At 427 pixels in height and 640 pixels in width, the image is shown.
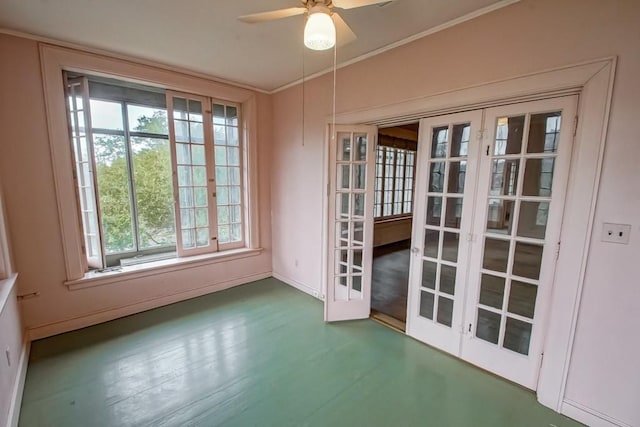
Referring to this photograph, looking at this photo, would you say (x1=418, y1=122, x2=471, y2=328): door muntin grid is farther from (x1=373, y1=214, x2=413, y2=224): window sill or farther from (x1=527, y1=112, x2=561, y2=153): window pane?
(x1=373, y1=214, x2=413, y2=224): window sill

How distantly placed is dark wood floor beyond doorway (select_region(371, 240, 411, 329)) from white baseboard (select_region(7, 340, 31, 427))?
9.93 ft

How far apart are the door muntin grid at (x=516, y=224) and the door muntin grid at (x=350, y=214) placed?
1182 millimetres

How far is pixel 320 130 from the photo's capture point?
3.39m

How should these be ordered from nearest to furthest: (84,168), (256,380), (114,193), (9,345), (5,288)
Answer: (9,345) < (5,288) < (256,380) < (84,168) < (114,193)

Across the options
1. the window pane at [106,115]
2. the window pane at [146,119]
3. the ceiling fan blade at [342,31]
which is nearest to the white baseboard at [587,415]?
the ceiling fan blade at [342,31]

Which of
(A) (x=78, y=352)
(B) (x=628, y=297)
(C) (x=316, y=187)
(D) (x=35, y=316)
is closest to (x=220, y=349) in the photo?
(A) (x=78, y=352)

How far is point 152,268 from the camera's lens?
3264 millimetres

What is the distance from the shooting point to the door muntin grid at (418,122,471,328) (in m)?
2.33

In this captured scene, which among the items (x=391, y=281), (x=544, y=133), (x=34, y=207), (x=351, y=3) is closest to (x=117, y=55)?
(x=34, y=207)

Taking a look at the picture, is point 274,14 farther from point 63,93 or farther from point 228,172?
point 228,172

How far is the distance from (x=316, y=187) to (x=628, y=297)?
110 inches

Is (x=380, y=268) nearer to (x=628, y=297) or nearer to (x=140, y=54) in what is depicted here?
(x=628, y=297)

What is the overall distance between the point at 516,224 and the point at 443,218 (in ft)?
1.77

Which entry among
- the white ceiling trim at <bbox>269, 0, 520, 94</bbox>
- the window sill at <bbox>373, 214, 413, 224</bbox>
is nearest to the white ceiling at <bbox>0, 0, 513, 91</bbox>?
the white ceiling trim at <bbox>269, 0, 520, 94</bbox>
